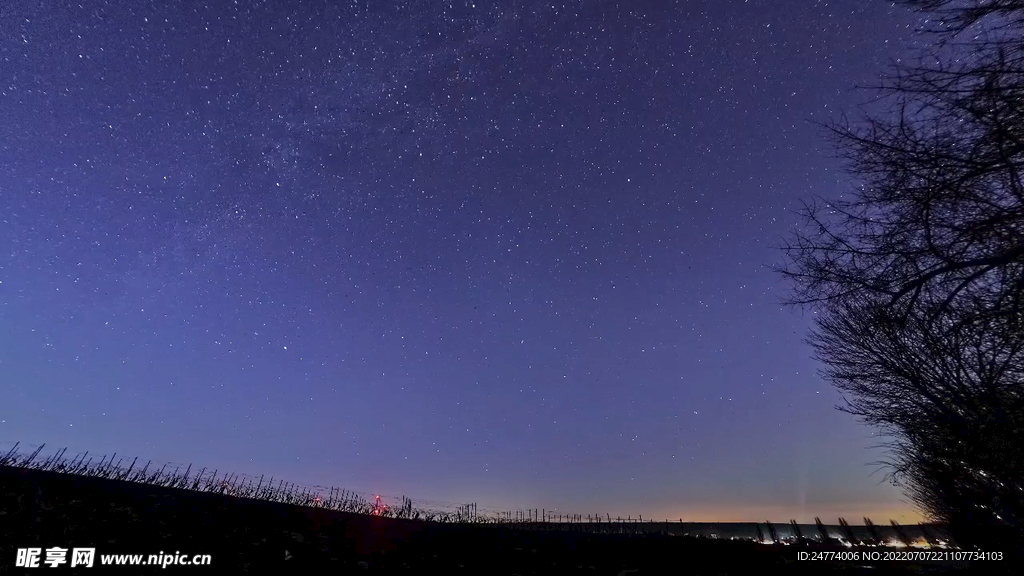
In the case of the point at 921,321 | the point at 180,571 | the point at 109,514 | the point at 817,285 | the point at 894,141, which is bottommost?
the point at 180,571

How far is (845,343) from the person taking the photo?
11.6 m

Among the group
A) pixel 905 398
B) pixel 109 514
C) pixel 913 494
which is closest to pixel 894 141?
pixel 905 398

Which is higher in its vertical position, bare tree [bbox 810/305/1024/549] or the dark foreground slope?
bare tree [bbox 810/305/1024/549]

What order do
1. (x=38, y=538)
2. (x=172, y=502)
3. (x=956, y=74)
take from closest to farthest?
1. (x=956, y=74)
2. (x=38, y=538)
3. (x=172, y=502)

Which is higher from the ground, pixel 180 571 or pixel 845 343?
pixel 845 343

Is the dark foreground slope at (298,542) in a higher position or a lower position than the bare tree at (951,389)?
lower

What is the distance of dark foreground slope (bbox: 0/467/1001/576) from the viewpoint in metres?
6.34

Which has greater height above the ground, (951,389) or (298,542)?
(951,389)

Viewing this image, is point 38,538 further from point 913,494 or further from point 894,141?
point 913,494

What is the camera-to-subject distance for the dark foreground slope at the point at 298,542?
6.34m

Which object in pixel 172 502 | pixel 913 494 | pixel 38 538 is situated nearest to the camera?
pixel 38 538

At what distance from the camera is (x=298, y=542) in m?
7.63

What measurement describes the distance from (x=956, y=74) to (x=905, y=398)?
10.2 m

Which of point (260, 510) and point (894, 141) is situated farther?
point (260, 510)
